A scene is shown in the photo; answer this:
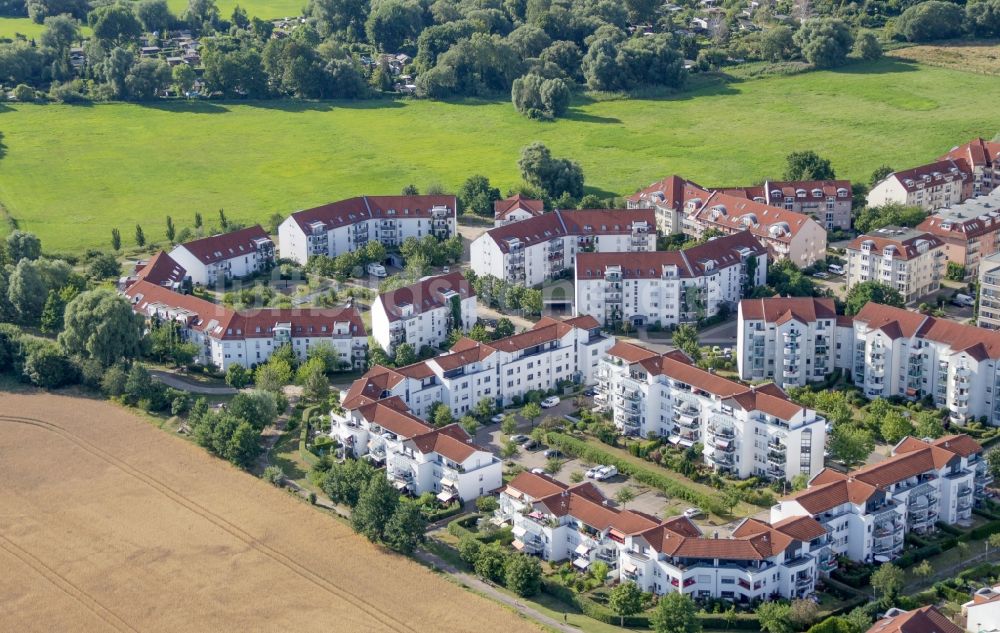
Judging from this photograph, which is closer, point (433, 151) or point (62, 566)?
point (62, 566)

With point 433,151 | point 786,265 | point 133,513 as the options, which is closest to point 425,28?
point 433,151

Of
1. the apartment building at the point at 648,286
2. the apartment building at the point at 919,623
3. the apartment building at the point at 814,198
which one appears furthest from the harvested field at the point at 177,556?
the apartment building at the point at 814,198

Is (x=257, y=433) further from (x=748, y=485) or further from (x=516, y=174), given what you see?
(x=516, y=174)

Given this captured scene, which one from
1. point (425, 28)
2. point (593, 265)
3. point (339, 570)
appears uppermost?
point (425, 28)

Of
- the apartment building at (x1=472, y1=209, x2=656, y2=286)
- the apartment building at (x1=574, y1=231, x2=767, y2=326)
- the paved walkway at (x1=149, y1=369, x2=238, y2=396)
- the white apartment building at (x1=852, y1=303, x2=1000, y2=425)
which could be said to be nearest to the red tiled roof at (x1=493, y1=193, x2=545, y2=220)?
the apartment building at (x1=472, y1=209, x2=656, y2=286)

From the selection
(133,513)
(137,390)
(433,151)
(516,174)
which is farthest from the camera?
(433,151)

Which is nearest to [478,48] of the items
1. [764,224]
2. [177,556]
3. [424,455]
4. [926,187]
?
[926,187]
